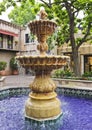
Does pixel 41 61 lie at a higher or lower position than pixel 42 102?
higher

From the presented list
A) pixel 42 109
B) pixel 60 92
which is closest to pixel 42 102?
pixel 42 109

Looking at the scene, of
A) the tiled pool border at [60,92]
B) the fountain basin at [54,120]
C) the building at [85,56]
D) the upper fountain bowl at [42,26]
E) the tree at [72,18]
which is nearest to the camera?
the fountain basin at [54,120]

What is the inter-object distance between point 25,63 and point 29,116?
5.61ft

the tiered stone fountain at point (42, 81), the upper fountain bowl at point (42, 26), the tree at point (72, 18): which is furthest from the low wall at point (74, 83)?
the upper fountain bowl at point (42, 26)

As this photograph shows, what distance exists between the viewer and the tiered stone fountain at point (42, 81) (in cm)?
627

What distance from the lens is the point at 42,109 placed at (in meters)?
6.55

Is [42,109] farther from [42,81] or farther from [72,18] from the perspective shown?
[72,18]

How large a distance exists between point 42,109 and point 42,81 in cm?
87

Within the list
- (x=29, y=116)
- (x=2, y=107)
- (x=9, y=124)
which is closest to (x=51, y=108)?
(x=29, y=116)

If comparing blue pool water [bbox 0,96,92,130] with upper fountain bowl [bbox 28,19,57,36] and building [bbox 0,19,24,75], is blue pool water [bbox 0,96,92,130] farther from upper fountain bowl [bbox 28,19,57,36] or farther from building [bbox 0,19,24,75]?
building [bbox 0,19,24,75]

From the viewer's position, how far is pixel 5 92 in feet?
37.4

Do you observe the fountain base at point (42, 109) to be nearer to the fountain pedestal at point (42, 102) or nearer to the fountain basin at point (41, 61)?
the fountain pedestal at point (42, 102)

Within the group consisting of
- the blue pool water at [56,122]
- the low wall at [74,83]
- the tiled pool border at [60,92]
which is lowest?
the blue pool water at [56,122]

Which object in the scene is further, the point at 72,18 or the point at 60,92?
the point at 72,18
